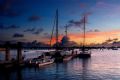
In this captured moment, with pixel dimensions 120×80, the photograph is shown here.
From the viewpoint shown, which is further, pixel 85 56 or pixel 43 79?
pixel 85 56

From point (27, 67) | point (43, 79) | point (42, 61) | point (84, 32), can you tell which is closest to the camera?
point (43, 79)

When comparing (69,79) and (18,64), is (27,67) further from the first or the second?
(69,79)

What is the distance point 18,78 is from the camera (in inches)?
2410

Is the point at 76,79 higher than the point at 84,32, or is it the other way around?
the point at 84,32

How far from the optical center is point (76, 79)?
59000 mm

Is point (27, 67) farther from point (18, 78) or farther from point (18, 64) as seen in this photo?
point (18, 78)

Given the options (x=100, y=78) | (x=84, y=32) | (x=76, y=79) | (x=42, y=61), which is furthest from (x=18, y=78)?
(x=84, y=32)

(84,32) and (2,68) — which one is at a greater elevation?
(84,32)

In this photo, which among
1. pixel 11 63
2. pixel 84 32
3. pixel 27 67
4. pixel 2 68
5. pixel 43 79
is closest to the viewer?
pixel 43 79

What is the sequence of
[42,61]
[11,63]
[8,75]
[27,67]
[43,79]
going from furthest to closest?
[42,61] < [27,67] < [11,63] < [8,75] < [43,79]

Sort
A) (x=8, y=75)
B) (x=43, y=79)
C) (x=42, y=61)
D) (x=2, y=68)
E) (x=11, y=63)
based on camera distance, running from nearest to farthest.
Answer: (x=43, y=79)
(x=8, y=75)
(x=2, y=68)
(x=11, y=63)
(x=42, y=61)

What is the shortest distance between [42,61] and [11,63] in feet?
62.2

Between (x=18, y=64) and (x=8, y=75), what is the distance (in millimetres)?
12355

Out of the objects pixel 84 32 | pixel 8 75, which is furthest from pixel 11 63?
pixel 84 32
